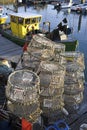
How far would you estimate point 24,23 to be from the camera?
19625mm

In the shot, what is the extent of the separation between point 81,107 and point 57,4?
1639 inches


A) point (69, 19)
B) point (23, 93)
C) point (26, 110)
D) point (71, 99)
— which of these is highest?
point (23, 93)

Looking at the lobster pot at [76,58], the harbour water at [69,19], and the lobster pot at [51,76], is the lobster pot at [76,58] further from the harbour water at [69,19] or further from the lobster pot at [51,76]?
the harbour water at [69,19]

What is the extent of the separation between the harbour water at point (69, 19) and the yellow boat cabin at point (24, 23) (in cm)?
714

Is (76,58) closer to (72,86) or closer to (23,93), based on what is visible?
(72,86)

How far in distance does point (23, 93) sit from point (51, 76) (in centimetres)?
152

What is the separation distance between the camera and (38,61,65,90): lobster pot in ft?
30.5

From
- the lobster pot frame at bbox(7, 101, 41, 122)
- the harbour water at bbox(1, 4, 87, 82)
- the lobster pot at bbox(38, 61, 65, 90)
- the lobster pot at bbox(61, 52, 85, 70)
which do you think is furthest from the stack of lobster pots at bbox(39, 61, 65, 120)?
the harbour water at bbox(1, 4, 87, 82)

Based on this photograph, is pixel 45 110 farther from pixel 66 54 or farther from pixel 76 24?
pixel 76 24

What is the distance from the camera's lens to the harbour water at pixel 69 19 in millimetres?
29586

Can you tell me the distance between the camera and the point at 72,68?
10320 mm

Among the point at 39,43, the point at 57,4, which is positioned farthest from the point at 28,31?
the point at 57,4

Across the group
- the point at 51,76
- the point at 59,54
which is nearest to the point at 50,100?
the point at 51,76

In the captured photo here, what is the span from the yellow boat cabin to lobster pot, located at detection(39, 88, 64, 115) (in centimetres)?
1129
